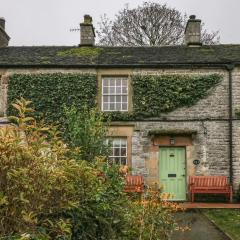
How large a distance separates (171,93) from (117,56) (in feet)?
11.6

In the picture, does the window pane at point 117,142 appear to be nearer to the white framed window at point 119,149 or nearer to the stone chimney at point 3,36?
the white framed window at point 119,149

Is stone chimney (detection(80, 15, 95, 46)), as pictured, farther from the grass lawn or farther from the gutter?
the grass lawn

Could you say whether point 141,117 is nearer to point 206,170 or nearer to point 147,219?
point 206,170

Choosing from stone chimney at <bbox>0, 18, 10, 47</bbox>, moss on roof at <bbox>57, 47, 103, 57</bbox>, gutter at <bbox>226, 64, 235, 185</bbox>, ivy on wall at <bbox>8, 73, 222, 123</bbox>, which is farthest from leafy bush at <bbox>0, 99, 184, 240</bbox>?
stone chimney at <bbox>0, 18, 10, 47</bbox>

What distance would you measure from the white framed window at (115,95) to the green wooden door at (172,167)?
2745mm

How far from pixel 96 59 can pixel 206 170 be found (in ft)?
23.5

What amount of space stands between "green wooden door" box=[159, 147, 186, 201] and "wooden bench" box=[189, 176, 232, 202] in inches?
30.0

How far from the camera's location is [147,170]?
19.8 meters

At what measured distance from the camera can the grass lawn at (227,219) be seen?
12.2 meters

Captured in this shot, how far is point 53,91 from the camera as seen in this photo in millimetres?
20438

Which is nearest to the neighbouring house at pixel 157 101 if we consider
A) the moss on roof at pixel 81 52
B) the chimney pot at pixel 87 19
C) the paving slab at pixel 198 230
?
the moss on roof at pixel 81 52

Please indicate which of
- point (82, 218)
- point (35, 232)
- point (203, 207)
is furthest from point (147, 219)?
point (203, 207)

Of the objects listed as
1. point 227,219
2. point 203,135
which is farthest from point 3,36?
point 227,219

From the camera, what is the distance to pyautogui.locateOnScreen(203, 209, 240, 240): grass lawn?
12195 mm
